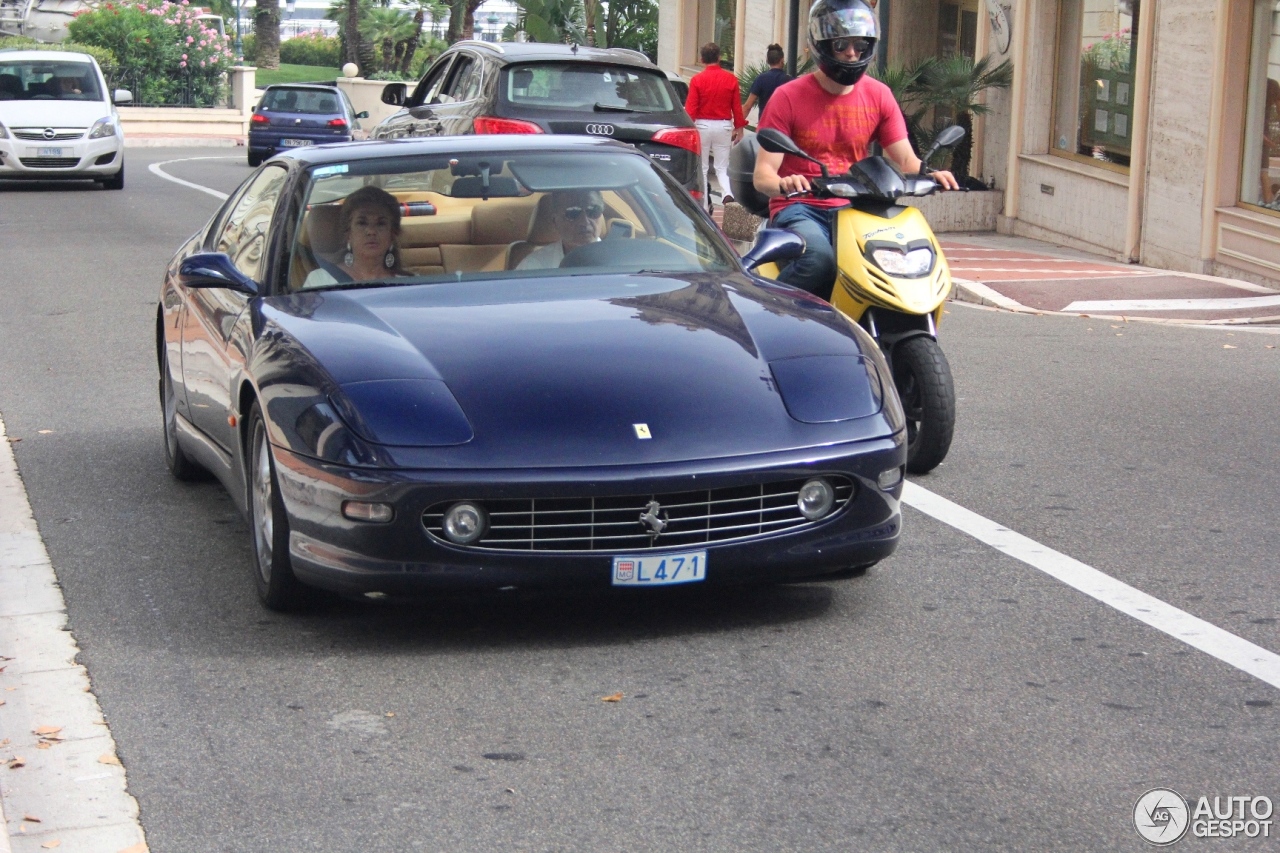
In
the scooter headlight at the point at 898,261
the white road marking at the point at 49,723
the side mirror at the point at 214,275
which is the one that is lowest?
the white road marking at the point at 49,723

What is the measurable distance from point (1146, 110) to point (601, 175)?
1167cm

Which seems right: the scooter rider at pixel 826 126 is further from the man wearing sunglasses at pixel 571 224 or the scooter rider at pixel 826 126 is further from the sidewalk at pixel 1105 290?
the sidewalk at pixel 1105 290

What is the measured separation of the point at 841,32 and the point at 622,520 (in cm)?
339

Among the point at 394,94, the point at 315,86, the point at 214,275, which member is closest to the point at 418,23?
the point at 315,86

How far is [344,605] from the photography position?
228 inches

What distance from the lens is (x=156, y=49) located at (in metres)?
50.7

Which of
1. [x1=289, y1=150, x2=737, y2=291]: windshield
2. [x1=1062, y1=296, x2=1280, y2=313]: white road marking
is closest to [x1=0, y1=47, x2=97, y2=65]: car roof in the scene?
[x1=1062, y1=296, x2=1280, y2=313]: white road marking

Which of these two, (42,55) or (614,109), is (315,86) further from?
(614,109)

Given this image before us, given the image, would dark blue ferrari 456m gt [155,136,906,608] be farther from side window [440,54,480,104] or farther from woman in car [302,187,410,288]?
side window [440,54,480,104]

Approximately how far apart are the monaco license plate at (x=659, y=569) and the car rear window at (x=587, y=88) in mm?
10951

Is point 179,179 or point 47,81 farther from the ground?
point 47,81

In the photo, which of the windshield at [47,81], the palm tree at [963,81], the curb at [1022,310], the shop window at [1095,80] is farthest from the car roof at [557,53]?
the windshield at [47,81]

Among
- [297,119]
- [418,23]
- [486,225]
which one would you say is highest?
[418,23]

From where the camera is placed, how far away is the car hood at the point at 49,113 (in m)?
25.8
